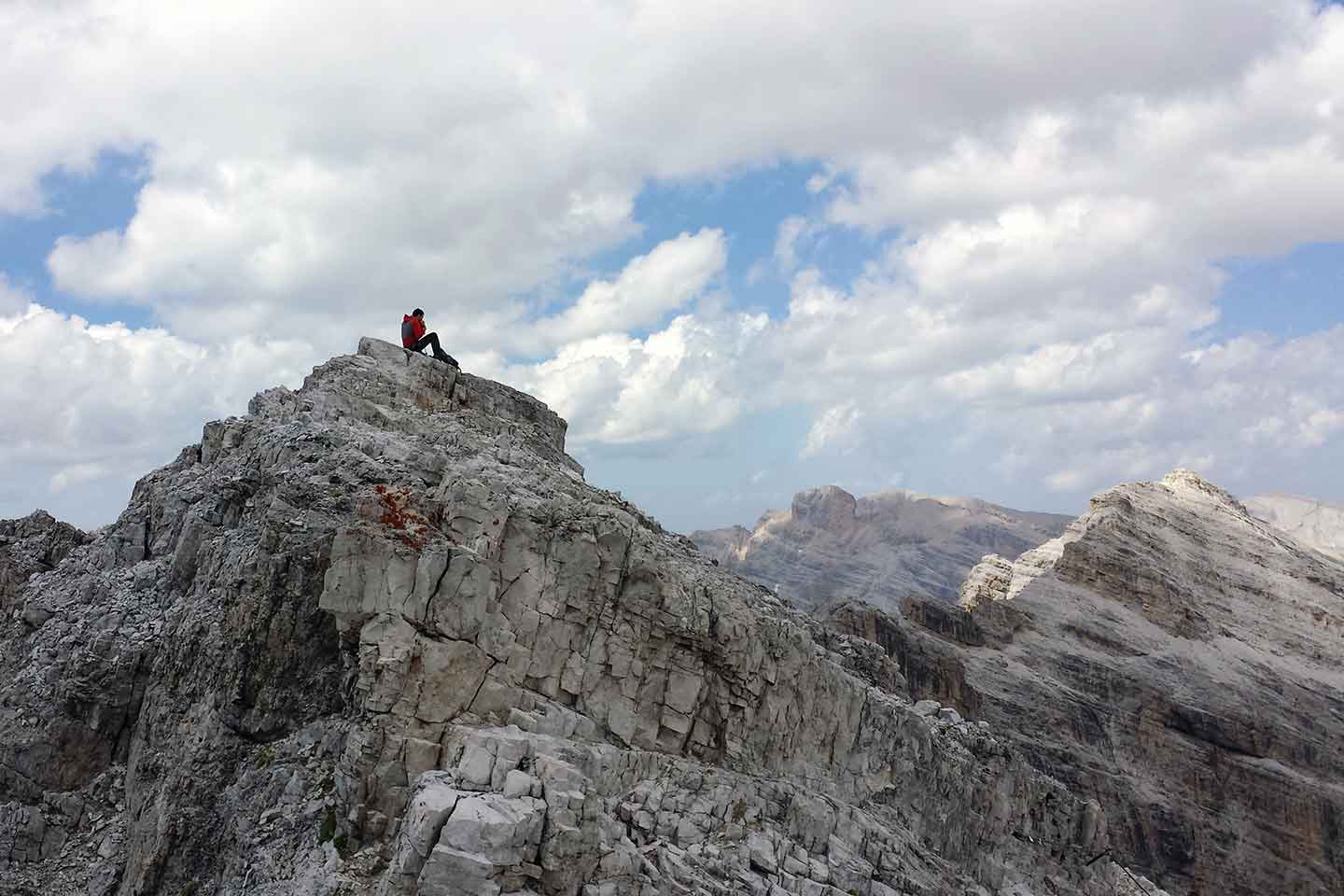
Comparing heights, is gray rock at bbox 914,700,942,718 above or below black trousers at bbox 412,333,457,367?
below

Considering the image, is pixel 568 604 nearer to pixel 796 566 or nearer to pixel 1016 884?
pixel 1016 884

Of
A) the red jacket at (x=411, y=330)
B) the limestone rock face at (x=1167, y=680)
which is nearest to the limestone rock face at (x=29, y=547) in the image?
the red jacket at (x=411, y=330)

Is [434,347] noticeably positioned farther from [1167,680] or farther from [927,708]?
[1167,680]

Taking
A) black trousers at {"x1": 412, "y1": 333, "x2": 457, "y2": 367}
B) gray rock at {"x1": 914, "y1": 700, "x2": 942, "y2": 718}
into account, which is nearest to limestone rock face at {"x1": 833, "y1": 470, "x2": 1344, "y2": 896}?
gray rock at {"x1": 914, "y1": 700, "x2": 942, "y2": 718}

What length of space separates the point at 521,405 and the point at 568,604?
14.3 meters

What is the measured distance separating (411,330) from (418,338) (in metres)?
0.44

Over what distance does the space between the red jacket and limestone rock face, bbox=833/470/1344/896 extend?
164 ft

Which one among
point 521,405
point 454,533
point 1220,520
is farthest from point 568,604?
point 1220,520

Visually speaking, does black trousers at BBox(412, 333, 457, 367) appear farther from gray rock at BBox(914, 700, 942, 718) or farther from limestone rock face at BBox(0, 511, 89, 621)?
gray rock at BBox(914, 700, 942, 718)

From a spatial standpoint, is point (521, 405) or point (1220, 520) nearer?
point (521, 405)

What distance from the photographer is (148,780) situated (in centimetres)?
2764

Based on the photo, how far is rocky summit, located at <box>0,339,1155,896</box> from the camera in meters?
23.6

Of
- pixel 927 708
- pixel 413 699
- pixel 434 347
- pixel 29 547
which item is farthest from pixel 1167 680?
pixel 29 547

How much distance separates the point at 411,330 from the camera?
3869 cm
